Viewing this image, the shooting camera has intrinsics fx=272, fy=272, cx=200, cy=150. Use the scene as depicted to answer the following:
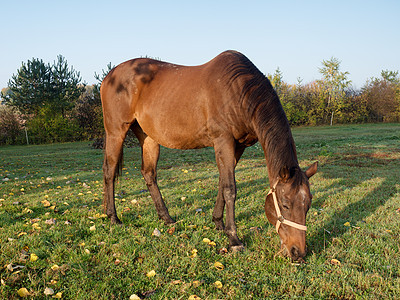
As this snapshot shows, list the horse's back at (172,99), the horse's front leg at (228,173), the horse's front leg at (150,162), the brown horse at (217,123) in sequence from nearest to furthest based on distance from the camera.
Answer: the brown horse at (217,123) < the horse's front leg at (228,173) < the horse's back at (172,99) < the horse's front leg at (150,162)

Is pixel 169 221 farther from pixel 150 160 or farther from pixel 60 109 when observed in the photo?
pixel 60 109

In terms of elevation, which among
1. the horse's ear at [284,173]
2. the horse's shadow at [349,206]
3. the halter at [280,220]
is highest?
the horse's ear at [284,173]

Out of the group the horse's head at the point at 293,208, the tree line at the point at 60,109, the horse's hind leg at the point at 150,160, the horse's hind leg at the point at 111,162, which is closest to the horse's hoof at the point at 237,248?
the horse's head at the point at 293,208

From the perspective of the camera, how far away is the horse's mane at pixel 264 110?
3102 mm

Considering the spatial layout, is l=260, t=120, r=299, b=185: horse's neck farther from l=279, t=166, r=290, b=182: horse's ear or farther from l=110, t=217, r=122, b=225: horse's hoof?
l=110, t=217, r=122, b=225: horse's hoof

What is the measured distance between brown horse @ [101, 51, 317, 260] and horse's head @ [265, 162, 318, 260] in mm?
10

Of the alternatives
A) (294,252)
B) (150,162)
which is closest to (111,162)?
(150,162)

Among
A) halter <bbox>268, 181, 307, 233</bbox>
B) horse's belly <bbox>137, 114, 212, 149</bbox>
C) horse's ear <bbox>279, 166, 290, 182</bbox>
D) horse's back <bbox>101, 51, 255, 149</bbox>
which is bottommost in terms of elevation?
halter <bbox>268, 181, 307, 233</bbox>

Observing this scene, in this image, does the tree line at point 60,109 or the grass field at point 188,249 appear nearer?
the grass field at point 188,249

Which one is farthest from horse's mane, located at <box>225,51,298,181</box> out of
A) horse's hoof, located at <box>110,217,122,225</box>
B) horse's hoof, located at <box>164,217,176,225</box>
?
horse's hoof, located at <box>110,217,122,225</box>

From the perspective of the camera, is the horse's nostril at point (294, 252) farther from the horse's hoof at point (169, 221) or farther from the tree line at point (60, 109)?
the tree line at point (60, 109)

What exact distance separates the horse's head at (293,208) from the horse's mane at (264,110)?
0.13m

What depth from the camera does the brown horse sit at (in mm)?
2986

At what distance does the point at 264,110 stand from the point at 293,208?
120 cm
